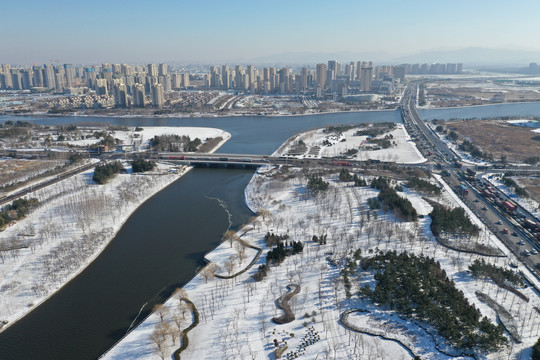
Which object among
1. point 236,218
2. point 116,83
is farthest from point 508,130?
point 116,83

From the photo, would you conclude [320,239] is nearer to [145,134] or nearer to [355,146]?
[355,146]

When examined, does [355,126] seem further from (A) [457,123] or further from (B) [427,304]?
(B) [427,304]

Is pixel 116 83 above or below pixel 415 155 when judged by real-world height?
above

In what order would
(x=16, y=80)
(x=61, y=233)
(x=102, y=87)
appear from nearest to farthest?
(x=61, y=233) < (x=102, y=87) < (x=16, y=80)

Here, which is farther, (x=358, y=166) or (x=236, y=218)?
(x=358, y=166)

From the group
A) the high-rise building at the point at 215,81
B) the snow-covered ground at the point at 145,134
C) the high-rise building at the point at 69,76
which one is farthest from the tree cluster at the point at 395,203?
the high-rise building at the point at 69,76

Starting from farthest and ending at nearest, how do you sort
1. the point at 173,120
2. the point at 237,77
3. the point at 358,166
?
the point at 237,77
the point at 173,120
the point at 358,166

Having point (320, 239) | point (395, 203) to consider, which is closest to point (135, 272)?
point (320, 239)
